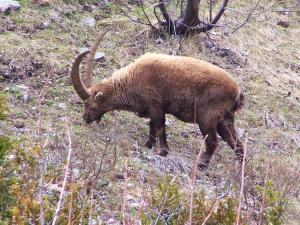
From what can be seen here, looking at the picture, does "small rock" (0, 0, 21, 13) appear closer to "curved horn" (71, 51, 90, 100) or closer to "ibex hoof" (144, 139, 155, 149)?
"curved horn" (71, 51, 90, 100)

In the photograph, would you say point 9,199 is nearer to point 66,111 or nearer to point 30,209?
point 30,209

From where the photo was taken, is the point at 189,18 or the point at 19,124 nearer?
the point at 19,124

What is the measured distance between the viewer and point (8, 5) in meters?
12.0

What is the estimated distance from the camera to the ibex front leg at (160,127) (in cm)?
897

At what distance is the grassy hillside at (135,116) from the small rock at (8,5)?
115mm

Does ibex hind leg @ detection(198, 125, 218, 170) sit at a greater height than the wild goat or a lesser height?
lesser

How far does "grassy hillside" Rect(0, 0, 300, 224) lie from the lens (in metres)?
6.77

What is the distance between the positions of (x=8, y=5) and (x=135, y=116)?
139 inches

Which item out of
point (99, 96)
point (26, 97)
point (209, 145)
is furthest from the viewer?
point (26, 97)

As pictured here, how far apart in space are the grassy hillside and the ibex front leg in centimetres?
14

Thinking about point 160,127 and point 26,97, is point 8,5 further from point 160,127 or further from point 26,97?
point 160,127

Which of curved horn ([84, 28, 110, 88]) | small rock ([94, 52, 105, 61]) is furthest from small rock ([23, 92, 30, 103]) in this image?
small rock ([94, 52, 105, 61])

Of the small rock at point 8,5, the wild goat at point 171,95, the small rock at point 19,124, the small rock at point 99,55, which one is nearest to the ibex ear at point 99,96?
the wild goat at point 171,95

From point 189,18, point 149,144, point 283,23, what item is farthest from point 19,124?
point 283,23
